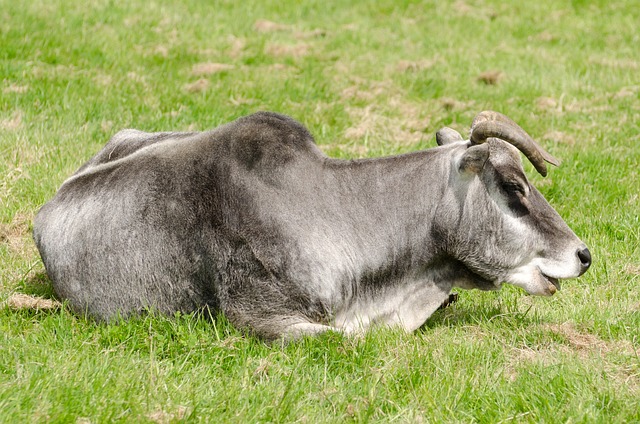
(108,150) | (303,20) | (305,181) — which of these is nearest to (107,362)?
(305,181)

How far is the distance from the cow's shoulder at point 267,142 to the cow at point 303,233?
0.01m

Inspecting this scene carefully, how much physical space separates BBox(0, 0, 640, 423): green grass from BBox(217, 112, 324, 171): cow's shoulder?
A: 48.1 inches

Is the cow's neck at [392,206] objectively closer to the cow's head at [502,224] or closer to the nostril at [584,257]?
the cow's head at [502,224]

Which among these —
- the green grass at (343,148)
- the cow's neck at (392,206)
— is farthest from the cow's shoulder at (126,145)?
the cow's neck at (392,206)

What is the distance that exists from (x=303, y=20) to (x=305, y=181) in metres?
9.65

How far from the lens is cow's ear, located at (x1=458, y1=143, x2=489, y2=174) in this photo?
21.2 ft

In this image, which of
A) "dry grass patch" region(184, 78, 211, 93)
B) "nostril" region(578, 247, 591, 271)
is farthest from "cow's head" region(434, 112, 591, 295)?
"dry grass patch" region(184, 78, 211, 93)

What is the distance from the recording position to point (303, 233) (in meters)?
6.42

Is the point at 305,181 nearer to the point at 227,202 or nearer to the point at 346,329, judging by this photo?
the point at 227,202

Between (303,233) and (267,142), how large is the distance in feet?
2.39

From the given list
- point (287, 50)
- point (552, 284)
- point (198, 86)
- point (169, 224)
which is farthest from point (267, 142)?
point (287, 50)

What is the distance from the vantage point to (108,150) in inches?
312

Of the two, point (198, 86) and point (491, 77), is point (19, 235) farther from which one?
point (491, 77)

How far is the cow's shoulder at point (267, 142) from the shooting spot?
659 cm
